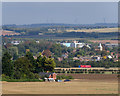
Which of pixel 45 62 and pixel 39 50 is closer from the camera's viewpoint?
pixel 45 62

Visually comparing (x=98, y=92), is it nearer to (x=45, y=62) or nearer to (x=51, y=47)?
(x=45, y=62)

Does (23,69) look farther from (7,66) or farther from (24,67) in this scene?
(7,66)

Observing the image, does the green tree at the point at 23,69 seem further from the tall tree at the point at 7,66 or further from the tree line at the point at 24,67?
the tall tree at the point at 7,66

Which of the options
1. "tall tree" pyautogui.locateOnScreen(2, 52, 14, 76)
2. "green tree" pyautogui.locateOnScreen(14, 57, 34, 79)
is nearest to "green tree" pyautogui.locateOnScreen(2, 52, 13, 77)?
"tall tree" pyautogui.locateOnScreen(2, 52, 14, 76)

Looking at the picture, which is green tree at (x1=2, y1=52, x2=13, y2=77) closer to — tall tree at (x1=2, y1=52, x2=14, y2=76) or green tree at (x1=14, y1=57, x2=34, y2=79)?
tall tree at (x1=2, y1=52, x2=14, y2=76)

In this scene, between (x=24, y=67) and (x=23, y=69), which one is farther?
(x=24, y=67)

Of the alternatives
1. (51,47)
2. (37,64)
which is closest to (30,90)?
(37,64)

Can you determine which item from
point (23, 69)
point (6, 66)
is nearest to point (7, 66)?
point (6, 66)

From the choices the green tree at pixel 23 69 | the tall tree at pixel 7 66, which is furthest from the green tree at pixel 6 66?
the green tree at pixel 23 69

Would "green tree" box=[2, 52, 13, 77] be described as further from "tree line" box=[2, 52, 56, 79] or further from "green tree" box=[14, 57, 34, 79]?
"green tree" box=[14, 57, 34, 79]

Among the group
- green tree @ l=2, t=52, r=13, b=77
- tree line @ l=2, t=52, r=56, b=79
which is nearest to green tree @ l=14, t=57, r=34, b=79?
tree line @ l=2, t=52, r=56, b=79

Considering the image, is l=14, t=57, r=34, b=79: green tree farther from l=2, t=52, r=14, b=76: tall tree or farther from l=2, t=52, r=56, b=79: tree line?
l=2, t=52, r=14, b=76: tall tree
